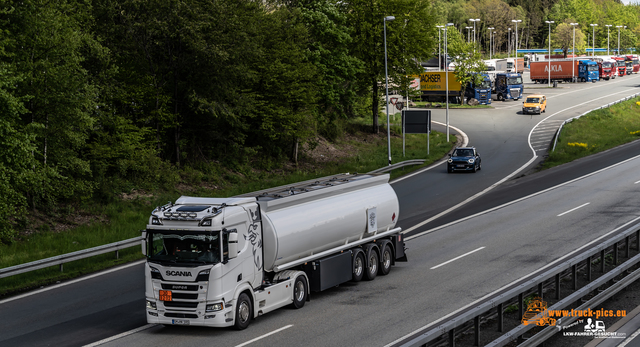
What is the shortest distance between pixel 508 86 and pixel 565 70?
82.9 feet

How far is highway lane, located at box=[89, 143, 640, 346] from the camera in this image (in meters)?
14.0

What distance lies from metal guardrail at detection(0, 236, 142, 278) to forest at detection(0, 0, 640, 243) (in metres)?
3.63

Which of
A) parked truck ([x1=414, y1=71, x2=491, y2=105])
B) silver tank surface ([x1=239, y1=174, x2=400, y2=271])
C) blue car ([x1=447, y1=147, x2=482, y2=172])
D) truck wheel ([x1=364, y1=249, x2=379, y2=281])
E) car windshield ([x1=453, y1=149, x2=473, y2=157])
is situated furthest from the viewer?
parked truck ([x1=414, y1=71, x2=491, y2=105])

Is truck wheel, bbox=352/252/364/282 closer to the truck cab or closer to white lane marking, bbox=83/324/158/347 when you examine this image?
white lane marking, bbox=83/324/158/347

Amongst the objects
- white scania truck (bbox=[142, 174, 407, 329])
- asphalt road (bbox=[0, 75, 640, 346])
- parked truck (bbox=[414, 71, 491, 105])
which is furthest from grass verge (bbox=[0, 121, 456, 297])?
parked truck (bbox=[414, 71, 491, 105])

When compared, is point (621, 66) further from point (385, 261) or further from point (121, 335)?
point (121, 335)

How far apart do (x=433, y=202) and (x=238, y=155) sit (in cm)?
1486

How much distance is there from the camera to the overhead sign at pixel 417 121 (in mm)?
48469

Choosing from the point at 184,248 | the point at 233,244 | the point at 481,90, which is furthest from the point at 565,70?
the point at 184,248

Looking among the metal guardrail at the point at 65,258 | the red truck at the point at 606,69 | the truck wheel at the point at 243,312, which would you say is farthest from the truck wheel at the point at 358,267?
the red truck at the point at 606,69

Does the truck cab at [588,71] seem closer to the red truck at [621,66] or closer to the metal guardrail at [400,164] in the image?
the red truck at [621,66]

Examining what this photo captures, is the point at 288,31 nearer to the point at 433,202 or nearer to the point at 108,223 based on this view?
the point at 433,202

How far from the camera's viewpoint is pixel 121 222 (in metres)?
28.3

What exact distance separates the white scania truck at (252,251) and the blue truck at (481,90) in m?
66.4
